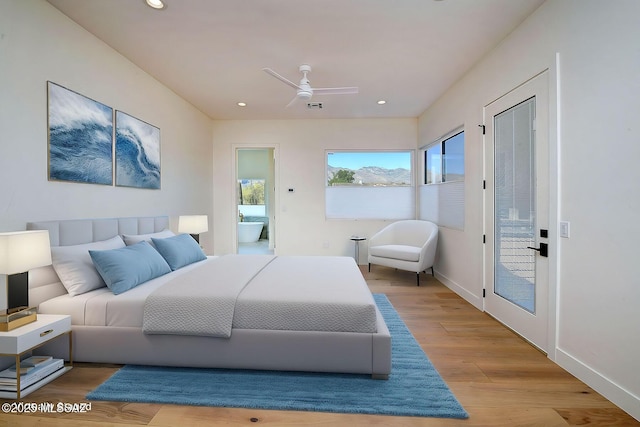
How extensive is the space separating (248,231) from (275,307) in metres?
6.39

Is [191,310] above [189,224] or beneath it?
beneath

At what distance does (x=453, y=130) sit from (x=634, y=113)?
7.94 feet

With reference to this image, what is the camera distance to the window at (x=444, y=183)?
12.6 ft

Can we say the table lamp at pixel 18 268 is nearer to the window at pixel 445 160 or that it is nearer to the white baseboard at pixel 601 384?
the white baseboard at pixel 601 384

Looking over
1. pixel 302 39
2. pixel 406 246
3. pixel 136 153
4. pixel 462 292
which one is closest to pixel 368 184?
pixel 406 246

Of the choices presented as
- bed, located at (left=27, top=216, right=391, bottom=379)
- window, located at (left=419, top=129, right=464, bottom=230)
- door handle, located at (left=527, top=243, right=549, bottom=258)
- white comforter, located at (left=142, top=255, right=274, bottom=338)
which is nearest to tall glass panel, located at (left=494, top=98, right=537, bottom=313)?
door handle, located at (left=527, top=243, right=549, bottom=258)

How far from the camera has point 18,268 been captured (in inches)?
68.3

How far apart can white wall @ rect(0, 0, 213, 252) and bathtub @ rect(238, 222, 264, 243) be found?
14.2ft

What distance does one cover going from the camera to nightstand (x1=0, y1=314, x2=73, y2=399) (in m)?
1.66

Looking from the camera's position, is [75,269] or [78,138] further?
[78,138]

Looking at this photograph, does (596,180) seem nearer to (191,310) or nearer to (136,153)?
(191,310)

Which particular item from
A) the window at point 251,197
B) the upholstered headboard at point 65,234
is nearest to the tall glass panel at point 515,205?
the upholstered headboard at point 65,234

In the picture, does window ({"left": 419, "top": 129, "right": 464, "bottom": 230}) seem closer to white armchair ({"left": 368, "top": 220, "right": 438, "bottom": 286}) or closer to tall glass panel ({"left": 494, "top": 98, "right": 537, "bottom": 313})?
white armchair ({"left": 368, "top": 220, "right": 438, "bottom": 286})

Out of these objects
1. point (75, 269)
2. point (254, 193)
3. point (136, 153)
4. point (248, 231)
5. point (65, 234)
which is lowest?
point (248, 231)
